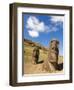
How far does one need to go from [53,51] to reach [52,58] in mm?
50

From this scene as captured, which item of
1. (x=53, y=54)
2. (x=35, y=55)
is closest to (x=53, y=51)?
(x=53, y=54)

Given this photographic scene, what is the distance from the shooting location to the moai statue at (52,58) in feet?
6.60

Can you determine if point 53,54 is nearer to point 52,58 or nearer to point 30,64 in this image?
point 52,58

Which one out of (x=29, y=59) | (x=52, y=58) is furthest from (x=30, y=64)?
(x=52, y=58)

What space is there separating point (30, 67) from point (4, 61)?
0.18 m

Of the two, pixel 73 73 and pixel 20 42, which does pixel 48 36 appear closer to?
pixel 20 42

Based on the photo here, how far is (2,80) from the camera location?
189 cm

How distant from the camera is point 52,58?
6.64 ft

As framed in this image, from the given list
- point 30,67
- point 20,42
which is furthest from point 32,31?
point 30,67

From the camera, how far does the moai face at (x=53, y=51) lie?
2021 millimetres

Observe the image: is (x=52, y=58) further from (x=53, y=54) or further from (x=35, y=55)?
(x=35, y=55)

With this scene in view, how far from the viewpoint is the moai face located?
2021 mm

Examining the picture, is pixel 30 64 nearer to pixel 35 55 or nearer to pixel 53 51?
pixel 35 55

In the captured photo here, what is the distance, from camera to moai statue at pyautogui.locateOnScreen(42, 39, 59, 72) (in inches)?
79.2
